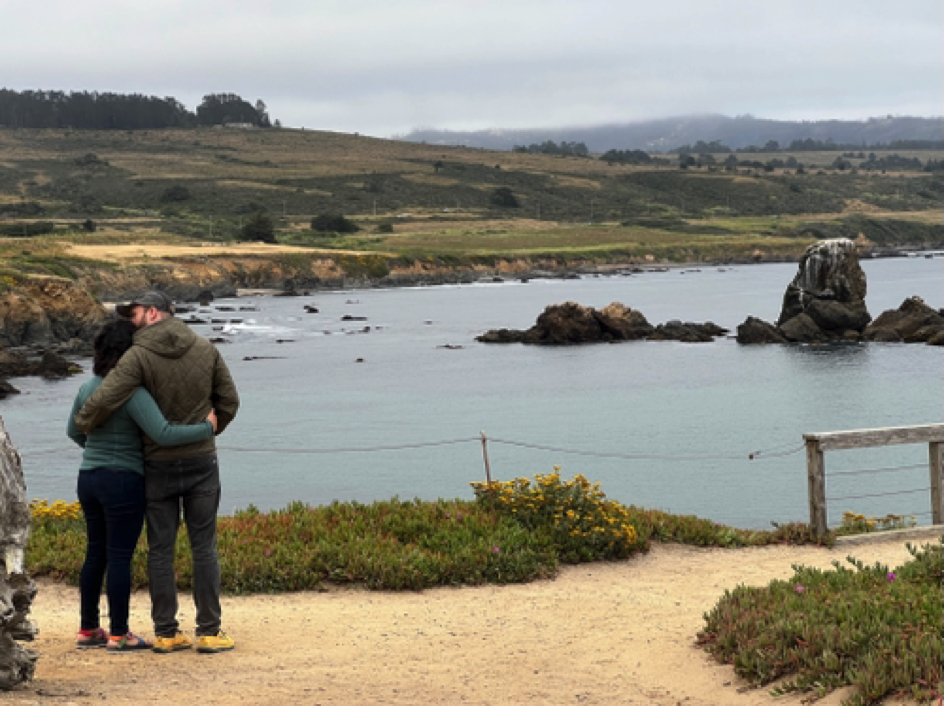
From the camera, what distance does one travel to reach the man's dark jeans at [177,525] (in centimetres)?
834

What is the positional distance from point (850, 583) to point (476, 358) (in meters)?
50.8

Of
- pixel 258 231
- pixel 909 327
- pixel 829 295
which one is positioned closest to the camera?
pixel 909 327

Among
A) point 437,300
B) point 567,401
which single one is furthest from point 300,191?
point 567,401

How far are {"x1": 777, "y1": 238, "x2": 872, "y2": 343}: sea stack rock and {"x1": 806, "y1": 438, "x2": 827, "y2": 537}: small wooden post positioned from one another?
50667mm

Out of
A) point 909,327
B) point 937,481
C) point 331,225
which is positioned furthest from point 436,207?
point 937,481

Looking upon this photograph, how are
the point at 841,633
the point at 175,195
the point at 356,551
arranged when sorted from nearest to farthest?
the point at 841,633 < the point at 356,551 < the point at 175,195

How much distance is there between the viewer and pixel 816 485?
12.9m

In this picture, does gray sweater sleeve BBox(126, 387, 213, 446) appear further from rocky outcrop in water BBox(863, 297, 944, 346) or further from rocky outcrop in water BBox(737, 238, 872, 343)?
rocky outcrop in water BBox(863, 297, 944, 346)

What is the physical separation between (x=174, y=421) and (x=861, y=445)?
24.7 feet

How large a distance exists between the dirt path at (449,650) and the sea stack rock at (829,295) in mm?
52337

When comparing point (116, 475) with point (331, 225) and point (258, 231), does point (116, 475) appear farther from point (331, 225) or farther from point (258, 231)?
point (331, 225)

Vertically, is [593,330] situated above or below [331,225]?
below

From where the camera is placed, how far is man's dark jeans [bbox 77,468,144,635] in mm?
8227

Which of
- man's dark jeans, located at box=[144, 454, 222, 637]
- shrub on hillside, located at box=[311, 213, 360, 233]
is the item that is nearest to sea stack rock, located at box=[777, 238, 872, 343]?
man's dark jeans, located at box=[144, 454, 222, 637]
